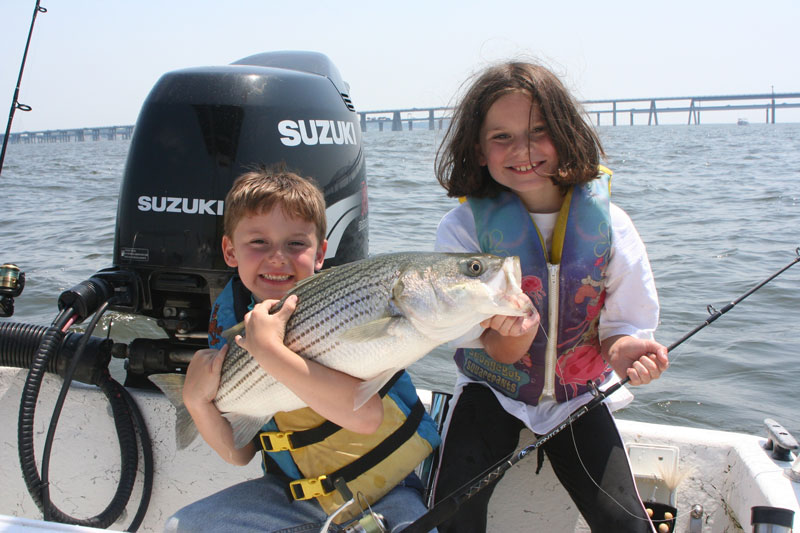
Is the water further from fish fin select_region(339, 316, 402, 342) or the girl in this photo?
fish fin select_region(339, 316, 402, 342)

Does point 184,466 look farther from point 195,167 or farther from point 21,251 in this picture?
point 21,251

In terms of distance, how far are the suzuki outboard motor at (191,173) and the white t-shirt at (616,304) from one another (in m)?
1.09

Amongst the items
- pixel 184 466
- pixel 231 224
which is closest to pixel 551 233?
pixel 231 224

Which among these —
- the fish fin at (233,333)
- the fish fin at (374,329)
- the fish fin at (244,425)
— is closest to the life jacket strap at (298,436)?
the fish fin at (244,425)

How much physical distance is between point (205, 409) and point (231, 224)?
0.78 m

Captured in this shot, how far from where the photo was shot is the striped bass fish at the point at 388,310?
6.14ft

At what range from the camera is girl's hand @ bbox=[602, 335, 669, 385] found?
7.18 feet

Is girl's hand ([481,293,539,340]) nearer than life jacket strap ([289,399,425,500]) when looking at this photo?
Yes

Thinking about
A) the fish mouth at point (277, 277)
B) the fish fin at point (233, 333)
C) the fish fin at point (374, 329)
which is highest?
the fish mouth at point (277, 277)

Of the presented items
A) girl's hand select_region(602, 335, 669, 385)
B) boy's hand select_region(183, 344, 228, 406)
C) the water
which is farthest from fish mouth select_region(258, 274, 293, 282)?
girl's hand select_region(602, 335, 669, 385)

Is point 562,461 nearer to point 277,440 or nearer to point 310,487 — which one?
point 310,487

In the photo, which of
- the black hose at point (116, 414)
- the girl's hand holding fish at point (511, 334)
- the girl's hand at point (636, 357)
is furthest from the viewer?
the black hose at point (116, 414)

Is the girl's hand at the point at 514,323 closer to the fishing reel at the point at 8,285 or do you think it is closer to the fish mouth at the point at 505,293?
the fish mouth at the point at 505,293

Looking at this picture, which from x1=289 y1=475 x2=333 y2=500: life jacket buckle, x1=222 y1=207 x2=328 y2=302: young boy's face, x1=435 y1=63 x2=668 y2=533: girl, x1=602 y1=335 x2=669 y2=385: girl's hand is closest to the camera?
x1=602 y1=335 x2=669 y2=385: girl's hand
